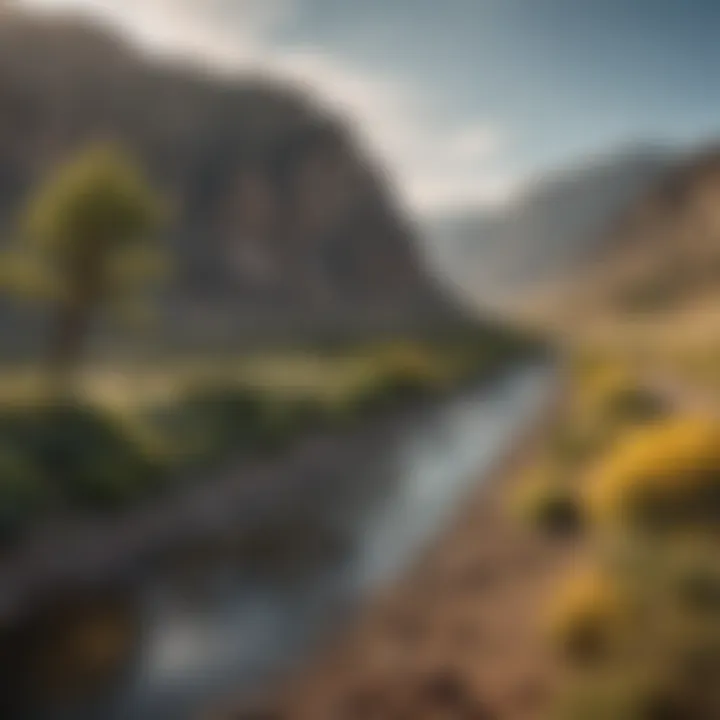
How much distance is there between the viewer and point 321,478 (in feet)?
105

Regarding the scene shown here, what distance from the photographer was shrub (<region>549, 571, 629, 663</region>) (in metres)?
12.8

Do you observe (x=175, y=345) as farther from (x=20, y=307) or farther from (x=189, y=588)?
(x=189, y=588)

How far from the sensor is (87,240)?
27016mm

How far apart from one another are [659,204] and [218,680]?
472ft

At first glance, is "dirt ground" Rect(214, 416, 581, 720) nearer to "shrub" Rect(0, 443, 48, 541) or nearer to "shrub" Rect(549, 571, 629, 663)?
"shrub" Rect(549, 571, 629, 663)

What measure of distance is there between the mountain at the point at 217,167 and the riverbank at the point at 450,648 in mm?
39660

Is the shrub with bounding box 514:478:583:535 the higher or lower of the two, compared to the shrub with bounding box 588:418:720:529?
higher

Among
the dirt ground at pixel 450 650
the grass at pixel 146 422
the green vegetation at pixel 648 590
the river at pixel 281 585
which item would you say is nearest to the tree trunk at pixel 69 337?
the grass at pixel 146 422

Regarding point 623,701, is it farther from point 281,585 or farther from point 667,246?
point 667,246

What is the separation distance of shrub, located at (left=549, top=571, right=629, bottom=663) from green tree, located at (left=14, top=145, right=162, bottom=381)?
750 inches

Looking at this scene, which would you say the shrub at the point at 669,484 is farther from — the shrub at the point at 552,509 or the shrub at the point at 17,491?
the shrub at the point at 17,491

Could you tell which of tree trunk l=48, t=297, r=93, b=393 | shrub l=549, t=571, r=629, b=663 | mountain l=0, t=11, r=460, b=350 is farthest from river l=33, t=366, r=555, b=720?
mountain l=0, t=11, r=460, b=350

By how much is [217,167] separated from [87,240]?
228 feet

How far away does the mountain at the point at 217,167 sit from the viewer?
7856 cm
